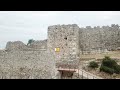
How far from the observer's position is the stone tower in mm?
23922

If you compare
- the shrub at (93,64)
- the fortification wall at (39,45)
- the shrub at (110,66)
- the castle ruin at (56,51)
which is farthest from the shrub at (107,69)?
the fortification wall at (39,45)

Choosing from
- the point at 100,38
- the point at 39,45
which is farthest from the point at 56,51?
the point at 100,38

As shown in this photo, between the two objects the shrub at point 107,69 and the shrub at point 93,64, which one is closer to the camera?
the shrub at point 107,69

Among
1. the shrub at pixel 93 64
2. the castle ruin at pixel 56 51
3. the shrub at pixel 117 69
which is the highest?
the castle ruin at pixel 56 51

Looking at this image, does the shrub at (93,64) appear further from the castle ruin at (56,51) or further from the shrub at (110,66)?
the castle ruin at (56,51)

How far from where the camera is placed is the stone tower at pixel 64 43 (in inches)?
942

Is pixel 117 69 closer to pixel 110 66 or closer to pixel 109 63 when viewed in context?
pixel 110 66

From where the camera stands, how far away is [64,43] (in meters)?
24.6

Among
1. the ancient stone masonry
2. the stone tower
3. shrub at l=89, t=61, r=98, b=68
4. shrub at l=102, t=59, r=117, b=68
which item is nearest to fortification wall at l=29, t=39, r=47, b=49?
the ancient stone masonry

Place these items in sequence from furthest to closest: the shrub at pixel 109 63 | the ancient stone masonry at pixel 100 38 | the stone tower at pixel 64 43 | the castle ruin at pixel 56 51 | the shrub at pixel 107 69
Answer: the ancient stone masonry at pixel 100 38, the stone tower at pixel 64 43, the shrub at pixel 109 63, the shrub at pixel 107 69, the castle ruin at pixel 56 51

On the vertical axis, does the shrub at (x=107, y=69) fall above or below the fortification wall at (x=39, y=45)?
below
